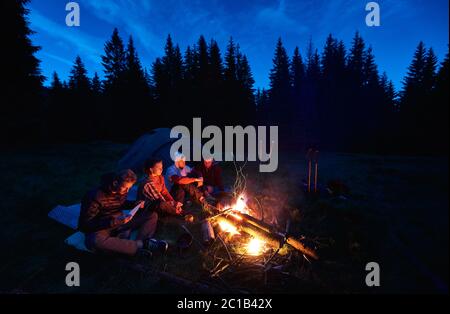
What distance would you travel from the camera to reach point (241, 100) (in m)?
25.1

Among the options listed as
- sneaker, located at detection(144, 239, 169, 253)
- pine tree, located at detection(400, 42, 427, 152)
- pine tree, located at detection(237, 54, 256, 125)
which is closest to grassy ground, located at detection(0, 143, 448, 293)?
sneaker, located at detection(144, 239, 169, 253)

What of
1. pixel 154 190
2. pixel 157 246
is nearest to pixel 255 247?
pixel 157 246

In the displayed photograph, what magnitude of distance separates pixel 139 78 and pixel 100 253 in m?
25.1

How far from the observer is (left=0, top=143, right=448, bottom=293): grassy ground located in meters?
3.18

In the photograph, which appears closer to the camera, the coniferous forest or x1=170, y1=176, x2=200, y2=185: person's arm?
x1=170, y1=176, x2=200, y2=185: person's arm

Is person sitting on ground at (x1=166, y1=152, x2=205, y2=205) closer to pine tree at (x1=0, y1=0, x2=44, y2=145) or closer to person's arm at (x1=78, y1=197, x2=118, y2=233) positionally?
person's arm at (x1=78, y1=197, x2=118, y2=233)

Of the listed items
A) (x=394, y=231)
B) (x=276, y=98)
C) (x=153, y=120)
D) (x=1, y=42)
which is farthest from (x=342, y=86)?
(x=1, y=42)

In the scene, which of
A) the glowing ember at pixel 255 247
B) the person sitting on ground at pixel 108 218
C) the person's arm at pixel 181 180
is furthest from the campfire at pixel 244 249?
the person's arm at pixel 181 180

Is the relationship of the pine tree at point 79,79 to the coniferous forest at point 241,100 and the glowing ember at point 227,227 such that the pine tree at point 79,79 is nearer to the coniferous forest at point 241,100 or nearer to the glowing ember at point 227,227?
the coniferous forest at point 241,100

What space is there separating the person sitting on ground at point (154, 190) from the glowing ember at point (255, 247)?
6.44 ft

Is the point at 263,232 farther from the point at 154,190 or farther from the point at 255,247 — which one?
the point at 154,190

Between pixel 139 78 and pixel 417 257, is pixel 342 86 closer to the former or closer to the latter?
pixel 139 78

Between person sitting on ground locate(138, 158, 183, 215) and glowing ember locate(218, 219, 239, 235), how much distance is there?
1185 millimetres

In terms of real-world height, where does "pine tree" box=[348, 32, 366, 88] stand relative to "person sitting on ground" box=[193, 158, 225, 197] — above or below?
above
